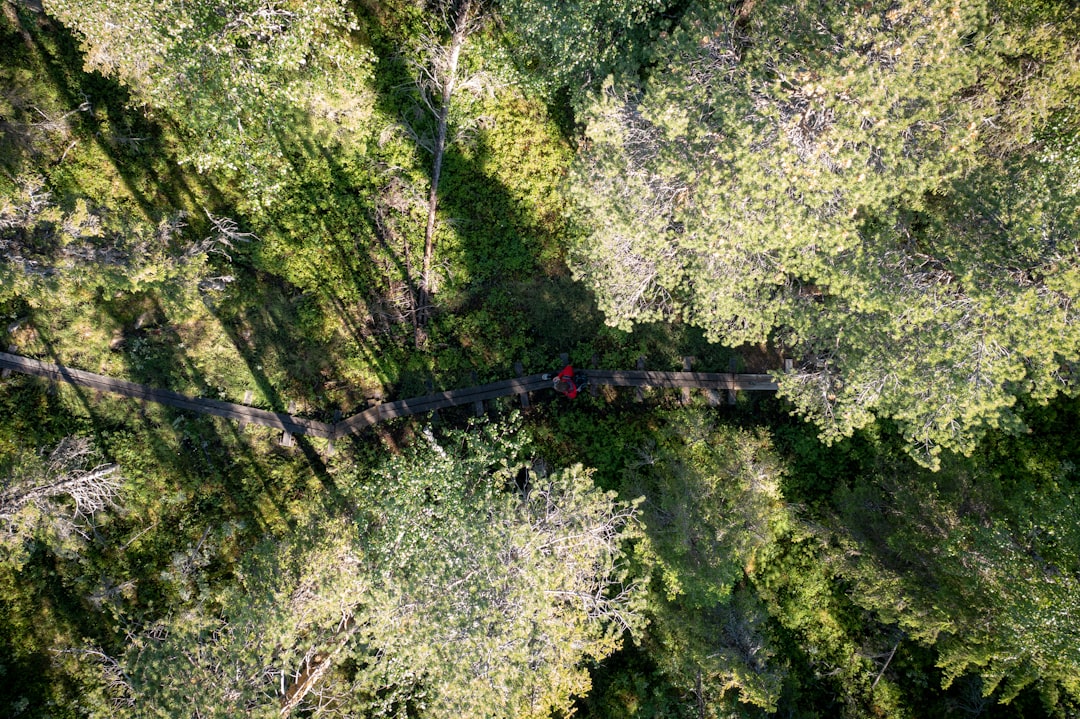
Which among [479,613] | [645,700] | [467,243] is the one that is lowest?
[645,700]

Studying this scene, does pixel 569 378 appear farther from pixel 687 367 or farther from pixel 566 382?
pixel 687 367

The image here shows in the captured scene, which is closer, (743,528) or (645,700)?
(743,528)

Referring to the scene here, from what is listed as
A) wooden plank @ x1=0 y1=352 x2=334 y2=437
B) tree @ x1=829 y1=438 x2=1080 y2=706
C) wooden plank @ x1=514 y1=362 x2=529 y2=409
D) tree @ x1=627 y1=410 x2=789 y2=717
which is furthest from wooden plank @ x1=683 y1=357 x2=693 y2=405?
wooden plank @ x1=0 y1=352 x2=334 y2=437

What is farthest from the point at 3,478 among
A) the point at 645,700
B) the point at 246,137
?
the point at 645,700

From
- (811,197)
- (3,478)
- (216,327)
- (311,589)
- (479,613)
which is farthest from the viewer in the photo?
(216,327)

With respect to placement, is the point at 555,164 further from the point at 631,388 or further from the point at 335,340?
the point at 335,340

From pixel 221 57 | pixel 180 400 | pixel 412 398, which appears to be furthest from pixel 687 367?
pixel 180 400

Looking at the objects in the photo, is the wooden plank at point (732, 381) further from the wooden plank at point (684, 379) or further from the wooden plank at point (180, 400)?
the wooden plank at point (180, 400)
